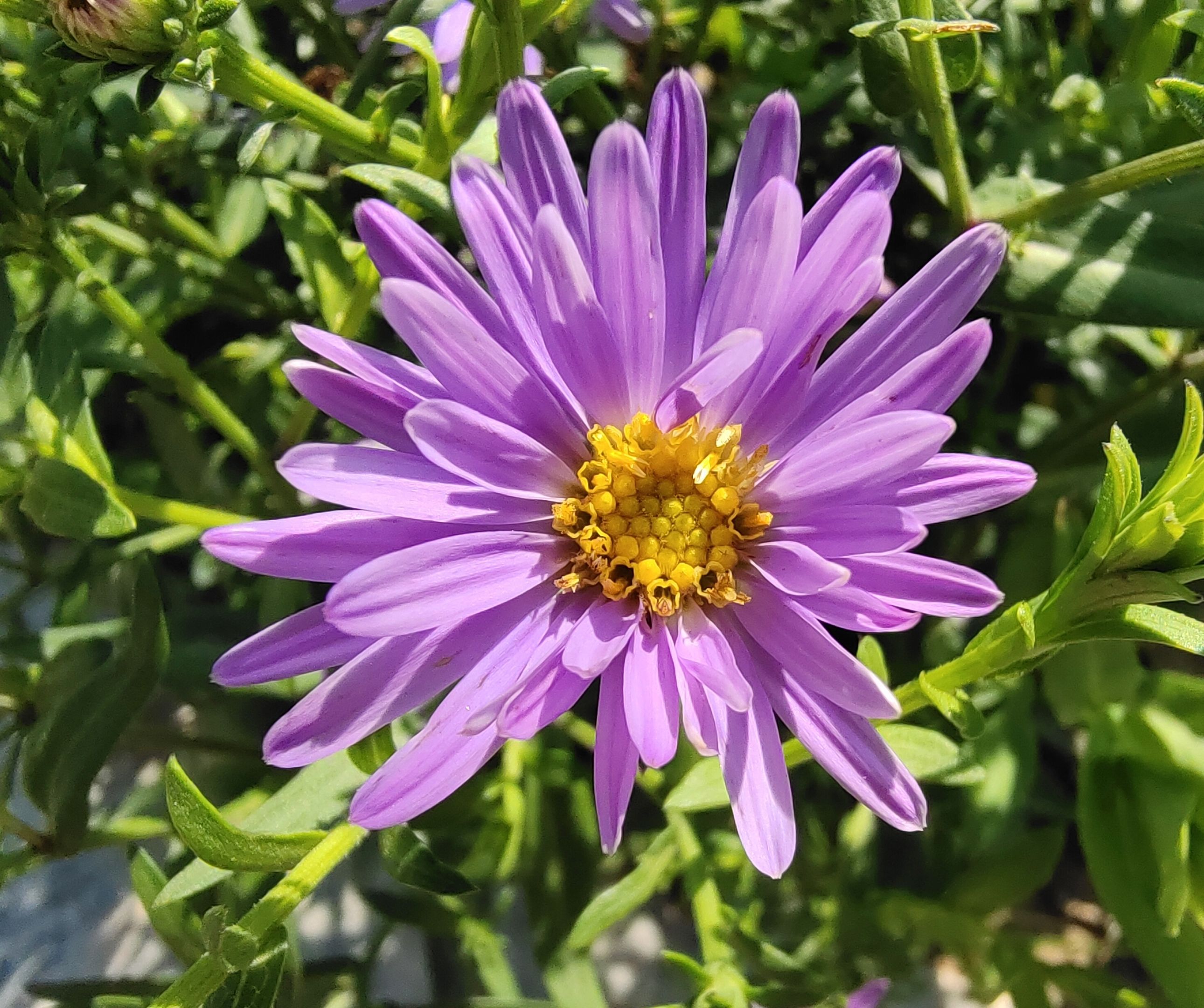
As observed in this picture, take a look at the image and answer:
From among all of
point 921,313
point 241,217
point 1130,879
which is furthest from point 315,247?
point 1130,879

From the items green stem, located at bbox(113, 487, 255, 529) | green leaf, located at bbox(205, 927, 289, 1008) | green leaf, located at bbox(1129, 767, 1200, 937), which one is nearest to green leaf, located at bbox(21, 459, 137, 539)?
green stem, located at bbox(113, 487, 255, 529)

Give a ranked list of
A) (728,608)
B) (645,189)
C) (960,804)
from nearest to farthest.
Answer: (645,189) → (728,608) → (960,804)

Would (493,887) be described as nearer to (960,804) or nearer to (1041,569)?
(960,804)

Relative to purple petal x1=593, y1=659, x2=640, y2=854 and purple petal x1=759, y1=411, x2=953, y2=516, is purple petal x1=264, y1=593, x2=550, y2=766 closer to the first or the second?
purple petal x1=593, y1=659, x2=640, y2=854

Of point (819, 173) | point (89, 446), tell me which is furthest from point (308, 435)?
point (819, 173)

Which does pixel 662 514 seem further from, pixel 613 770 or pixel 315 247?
pixel 315 247
